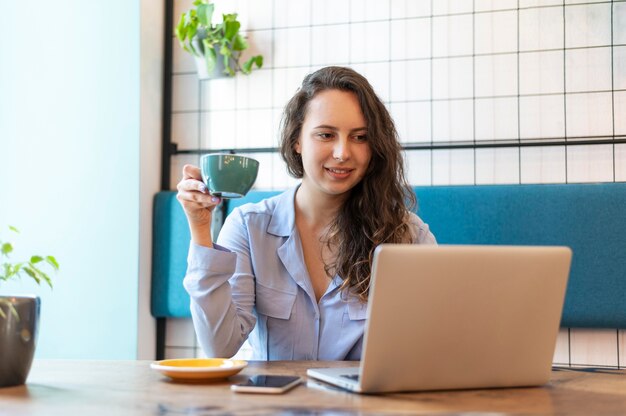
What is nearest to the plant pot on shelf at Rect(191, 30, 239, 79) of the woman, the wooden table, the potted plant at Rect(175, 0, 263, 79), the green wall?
the potted plant at Rect(175, 0, 263, 79)

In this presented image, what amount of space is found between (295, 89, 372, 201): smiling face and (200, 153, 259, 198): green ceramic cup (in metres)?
0.48

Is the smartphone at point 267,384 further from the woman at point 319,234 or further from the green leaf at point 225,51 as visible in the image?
the green leaf at point 225,51

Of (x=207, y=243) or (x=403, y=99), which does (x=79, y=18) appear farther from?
(x=207, y=243)

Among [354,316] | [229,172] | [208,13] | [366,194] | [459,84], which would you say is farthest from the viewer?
[208,13]

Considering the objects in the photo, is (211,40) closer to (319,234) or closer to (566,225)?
(319,234)

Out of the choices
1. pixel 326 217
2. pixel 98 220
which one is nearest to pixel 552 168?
pixel 326 217

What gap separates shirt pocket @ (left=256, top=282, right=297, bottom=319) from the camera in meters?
1.86

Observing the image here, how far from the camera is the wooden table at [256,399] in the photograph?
3.22 feet

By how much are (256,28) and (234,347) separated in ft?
4.95

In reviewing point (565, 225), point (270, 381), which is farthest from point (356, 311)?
point (565, 225)

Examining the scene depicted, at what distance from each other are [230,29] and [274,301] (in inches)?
50.7

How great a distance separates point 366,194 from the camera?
1986mm

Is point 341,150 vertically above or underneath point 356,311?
above

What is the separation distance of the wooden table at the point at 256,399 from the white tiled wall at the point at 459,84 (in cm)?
140
